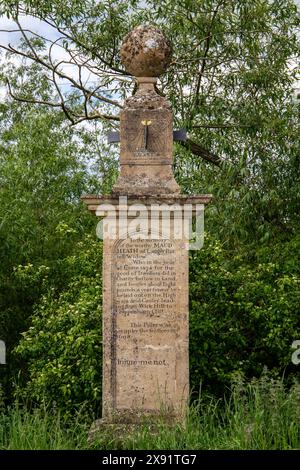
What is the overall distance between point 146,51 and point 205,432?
374 cm

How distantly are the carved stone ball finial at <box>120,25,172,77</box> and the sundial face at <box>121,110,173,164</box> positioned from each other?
47cm

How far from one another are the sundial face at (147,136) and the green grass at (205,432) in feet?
7.89

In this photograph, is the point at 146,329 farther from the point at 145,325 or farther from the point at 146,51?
the point at 146,51

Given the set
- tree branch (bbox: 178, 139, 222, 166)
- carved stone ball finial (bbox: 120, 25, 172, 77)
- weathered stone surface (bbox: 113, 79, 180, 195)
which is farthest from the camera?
tree branch (bbox: 178, 139, 222, 166)

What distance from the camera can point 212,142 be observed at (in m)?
12.3

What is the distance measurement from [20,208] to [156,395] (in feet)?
17.7

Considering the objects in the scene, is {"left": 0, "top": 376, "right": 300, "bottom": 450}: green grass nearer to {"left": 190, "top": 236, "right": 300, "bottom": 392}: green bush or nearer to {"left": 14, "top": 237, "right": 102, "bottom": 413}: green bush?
{"left": 14, "top": 237, "right": 102, "bottom": 413}: green bush

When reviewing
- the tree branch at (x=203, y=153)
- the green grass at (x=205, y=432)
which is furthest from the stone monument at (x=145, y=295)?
the tree branch at (x=203, y=153)

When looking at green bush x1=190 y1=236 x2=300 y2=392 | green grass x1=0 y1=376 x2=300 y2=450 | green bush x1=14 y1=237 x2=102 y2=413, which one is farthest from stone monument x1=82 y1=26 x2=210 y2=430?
green bush x1=190 y1=236 x2=300 y2=392

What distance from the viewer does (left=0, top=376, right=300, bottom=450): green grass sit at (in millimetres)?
7113

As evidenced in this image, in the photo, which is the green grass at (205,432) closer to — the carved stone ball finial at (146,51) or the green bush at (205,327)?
the green bush at (205,327)

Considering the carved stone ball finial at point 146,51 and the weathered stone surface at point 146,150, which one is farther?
the carved stone ball finial at point 146,51

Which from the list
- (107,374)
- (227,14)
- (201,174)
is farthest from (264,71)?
(107,374)

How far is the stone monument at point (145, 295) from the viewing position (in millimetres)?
8445
